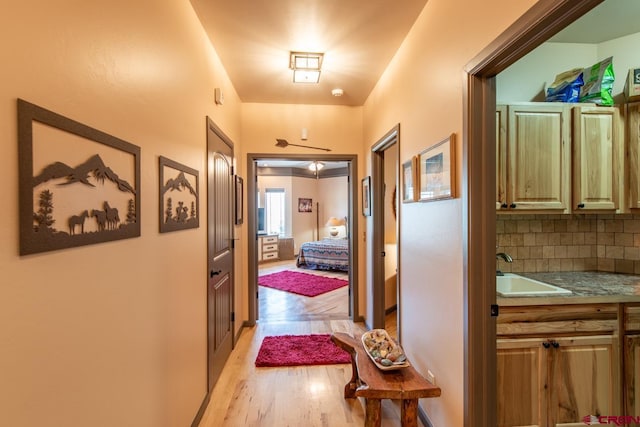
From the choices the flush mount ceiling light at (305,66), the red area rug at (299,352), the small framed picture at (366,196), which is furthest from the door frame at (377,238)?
the flush mount ceiling light at (305,66)

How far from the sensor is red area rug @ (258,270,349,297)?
4992mm

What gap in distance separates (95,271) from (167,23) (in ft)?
4.54

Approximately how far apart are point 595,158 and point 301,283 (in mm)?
4523

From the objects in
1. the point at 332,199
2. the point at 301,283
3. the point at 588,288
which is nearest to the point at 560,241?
the point at 588,288

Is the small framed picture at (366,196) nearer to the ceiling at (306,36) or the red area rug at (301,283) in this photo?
the ceiling at (306,36)

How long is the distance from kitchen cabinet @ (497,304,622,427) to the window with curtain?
7.17 m

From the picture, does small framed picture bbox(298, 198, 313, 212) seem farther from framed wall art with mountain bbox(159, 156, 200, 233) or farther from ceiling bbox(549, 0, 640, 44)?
ceiling bbox(549, 0, 640, 44)

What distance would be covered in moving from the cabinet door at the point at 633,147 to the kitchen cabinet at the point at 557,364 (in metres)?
0.86

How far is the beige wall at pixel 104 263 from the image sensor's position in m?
0.70

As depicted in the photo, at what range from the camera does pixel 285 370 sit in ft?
8.46

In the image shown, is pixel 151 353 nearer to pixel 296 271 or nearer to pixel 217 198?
pixel 217 198

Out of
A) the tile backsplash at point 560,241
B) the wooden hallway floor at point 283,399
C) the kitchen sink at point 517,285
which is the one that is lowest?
the wooden hallway floor at point 283,399

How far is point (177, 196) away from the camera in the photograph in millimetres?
1666

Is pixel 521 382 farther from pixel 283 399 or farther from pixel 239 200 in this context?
pixel 239 200
